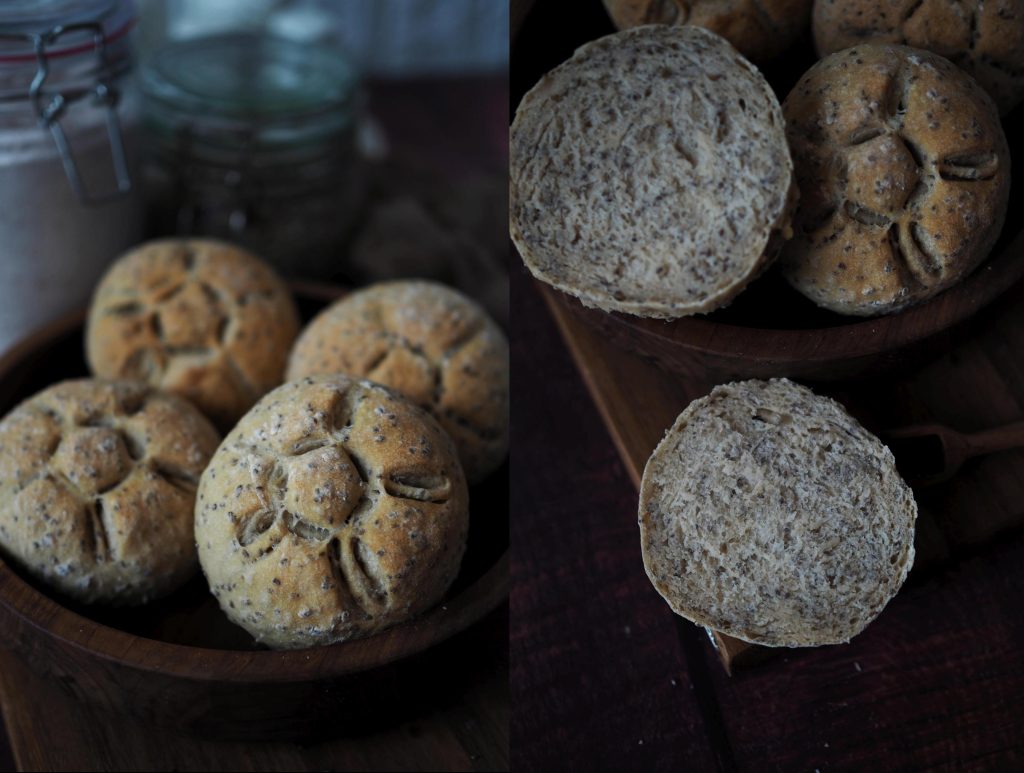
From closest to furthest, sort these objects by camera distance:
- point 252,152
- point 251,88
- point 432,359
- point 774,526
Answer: point 774,526, point 432,359, point 252,152, point 251,88

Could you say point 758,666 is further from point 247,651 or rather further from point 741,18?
point 741,18

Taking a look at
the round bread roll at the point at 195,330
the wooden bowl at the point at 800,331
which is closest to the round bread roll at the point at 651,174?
the wooden bowl at the point at 800,331

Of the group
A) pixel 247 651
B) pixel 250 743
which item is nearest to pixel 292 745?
pixel 250 743

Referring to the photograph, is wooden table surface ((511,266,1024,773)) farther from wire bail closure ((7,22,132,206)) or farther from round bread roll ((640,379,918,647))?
wire bail closure ((7,22,132,206))

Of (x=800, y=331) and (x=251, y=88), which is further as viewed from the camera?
(x=251, y=88)

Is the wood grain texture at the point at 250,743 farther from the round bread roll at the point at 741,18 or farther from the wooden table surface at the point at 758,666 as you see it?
the round bread roll at the point at 741,18

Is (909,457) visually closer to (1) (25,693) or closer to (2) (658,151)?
(2) (658,151)
